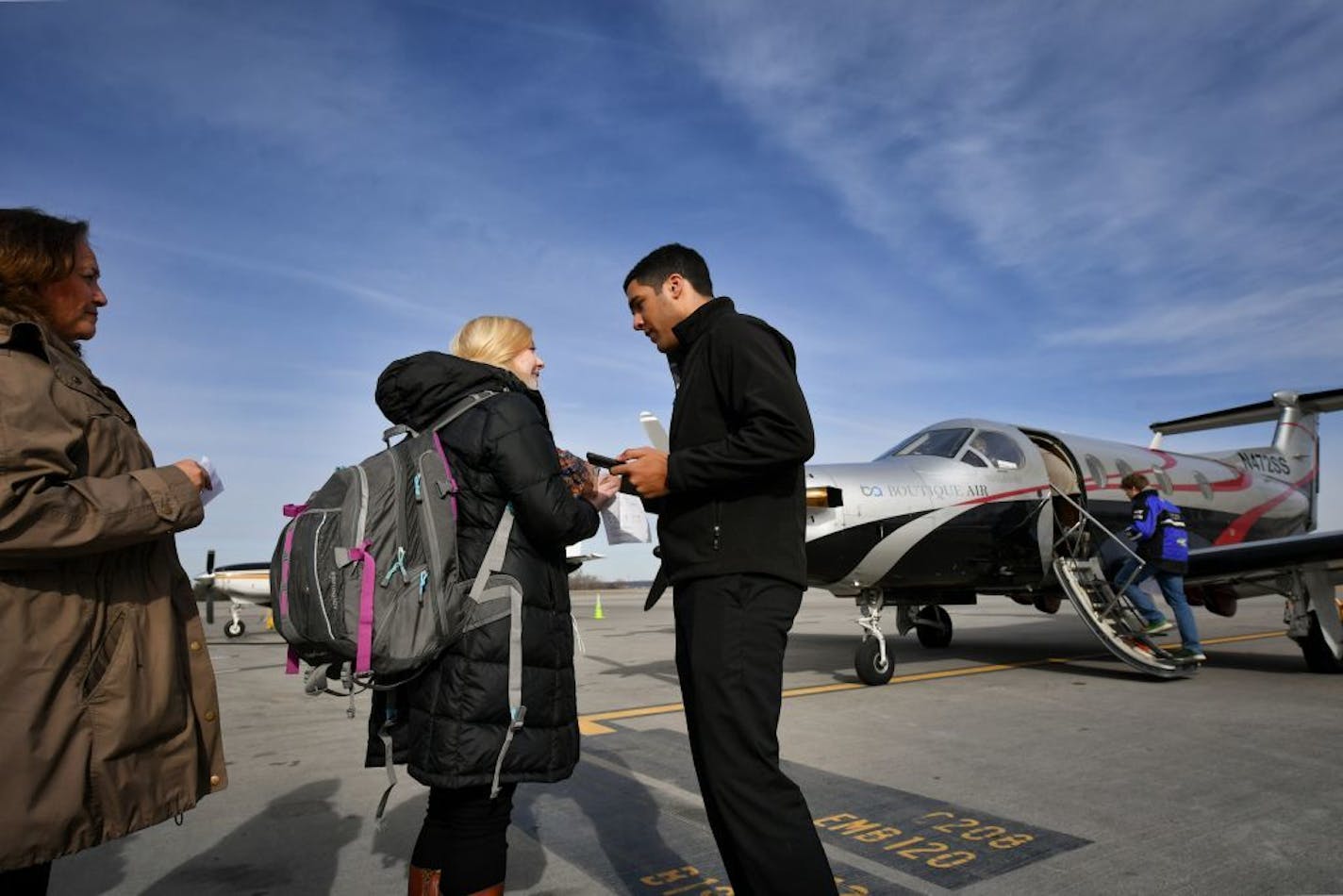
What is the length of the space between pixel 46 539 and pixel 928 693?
745 centimetres

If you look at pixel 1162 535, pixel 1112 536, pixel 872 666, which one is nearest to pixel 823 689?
pixel 872 666

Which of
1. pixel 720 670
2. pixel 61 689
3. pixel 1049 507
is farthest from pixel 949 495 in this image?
pixel 61 689

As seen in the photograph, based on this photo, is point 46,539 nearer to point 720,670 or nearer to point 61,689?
point 61,689

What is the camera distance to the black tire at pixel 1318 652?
8.73 metres

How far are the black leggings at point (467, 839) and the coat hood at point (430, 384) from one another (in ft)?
3.61

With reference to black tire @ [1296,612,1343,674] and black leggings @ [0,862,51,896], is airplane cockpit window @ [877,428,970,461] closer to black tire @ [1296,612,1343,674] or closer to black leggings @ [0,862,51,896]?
black tire @ [1296,612,1343,674]

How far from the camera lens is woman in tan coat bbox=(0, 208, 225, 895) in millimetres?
1620

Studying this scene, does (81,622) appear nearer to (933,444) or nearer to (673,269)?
(673,269)

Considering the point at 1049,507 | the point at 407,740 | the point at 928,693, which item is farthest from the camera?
the point at 1049,507

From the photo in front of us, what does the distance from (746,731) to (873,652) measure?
255 inches

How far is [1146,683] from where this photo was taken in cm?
814

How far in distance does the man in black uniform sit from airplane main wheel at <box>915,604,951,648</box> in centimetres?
1044

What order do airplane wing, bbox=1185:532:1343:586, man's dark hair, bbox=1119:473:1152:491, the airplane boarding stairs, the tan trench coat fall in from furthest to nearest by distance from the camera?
man's dark hair, bbox=1119:473:1152:491 < airplane wing, bbox=1185:532:1343:586 < the airplane boarding stairs < the tan trench coat

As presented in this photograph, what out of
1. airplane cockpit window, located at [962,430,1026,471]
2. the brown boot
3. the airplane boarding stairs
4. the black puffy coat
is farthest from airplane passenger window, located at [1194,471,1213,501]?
the brown boot
